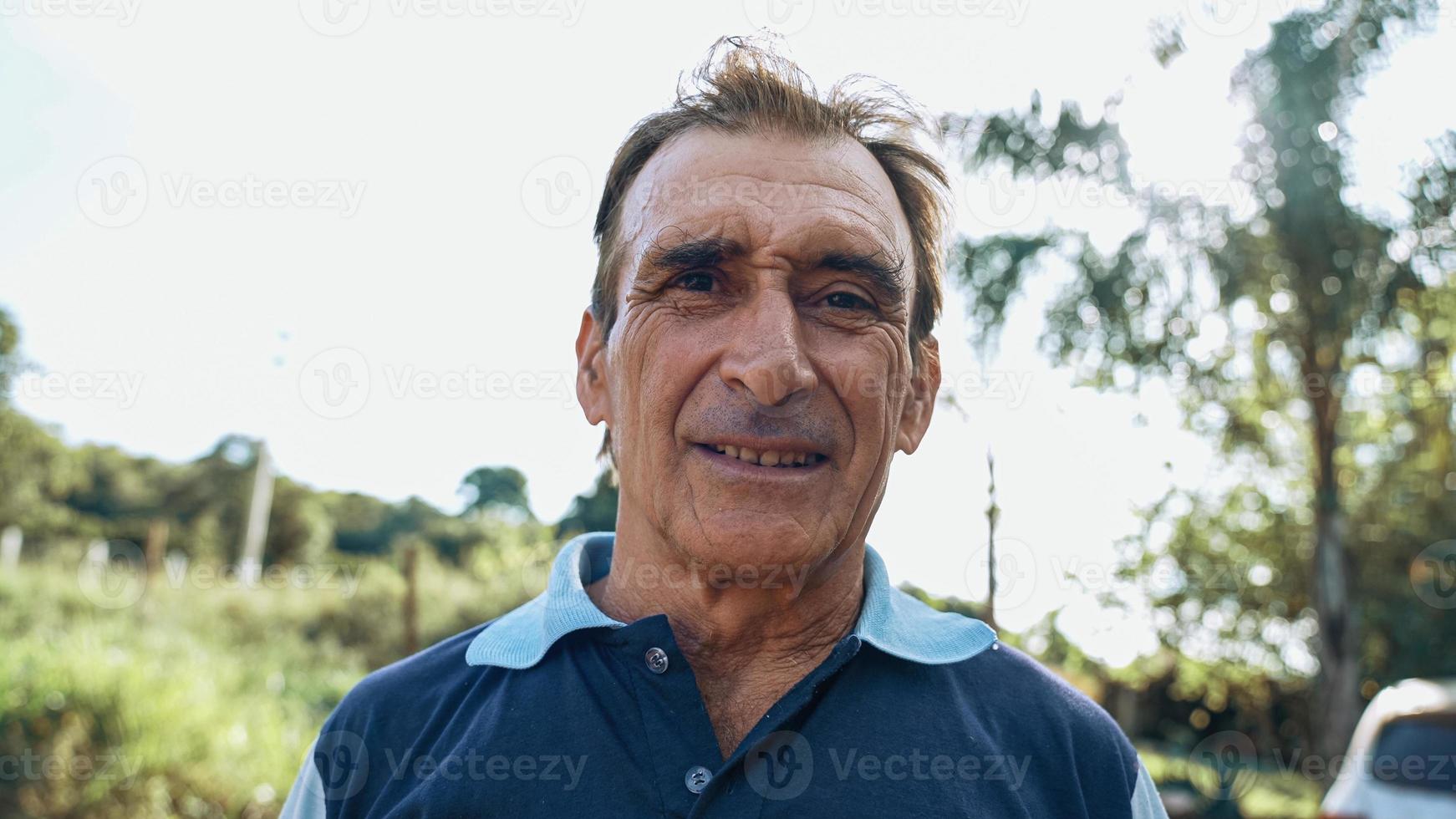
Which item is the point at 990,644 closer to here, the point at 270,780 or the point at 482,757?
the point at 482,757

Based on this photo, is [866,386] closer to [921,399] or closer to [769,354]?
[769,354]

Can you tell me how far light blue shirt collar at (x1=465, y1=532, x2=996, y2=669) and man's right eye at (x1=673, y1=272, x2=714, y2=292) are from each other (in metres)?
0.66

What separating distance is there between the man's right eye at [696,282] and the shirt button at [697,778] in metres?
0.88

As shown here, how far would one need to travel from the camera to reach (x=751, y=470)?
5.61 feet

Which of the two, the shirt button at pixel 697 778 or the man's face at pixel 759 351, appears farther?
the man's face at pixel 759 351

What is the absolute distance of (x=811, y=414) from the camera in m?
1.73

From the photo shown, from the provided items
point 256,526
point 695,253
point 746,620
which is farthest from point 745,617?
point 256,526

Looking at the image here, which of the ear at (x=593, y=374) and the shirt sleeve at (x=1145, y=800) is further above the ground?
the ear at (x=593, y=374)

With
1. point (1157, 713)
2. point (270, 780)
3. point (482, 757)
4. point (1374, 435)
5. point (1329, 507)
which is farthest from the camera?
point (1157, 713)

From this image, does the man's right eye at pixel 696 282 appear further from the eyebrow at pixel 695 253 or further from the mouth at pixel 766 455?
the mouth at pixel 766 455

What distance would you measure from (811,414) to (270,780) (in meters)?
6.48

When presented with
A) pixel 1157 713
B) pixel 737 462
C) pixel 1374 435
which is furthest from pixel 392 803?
pixel 1157 713

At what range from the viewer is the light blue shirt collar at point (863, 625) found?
1788mm

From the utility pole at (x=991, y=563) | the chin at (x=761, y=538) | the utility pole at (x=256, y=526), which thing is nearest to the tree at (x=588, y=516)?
the utility pole at (x=991, y=563)
